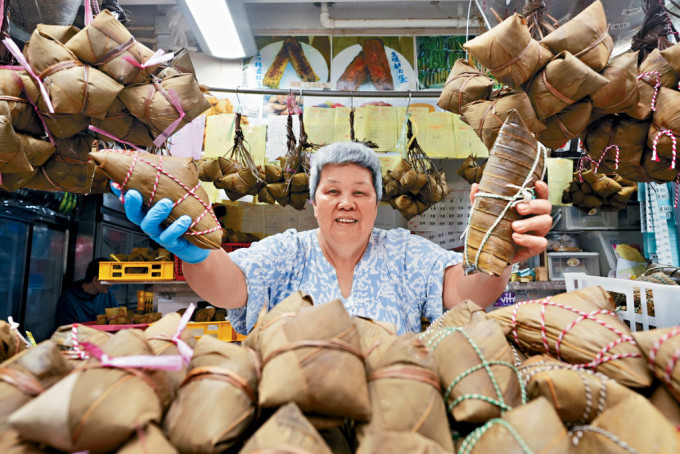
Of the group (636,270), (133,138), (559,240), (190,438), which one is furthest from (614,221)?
(190,438)

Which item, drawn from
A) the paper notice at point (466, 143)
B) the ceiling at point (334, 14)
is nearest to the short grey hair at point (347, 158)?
the paper notice at point (466, 143)

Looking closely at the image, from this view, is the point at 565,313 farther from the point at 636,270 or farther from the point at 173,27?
the point at 173,27

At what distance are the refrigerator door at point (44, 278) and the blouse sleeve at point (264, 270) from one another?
485 centimetres

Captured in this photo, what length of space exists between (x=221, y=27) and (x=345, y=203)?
4.15m

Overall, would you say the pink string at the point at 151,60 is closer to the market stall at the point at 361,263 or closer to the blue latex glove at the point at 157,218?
the market stall at the point at 361,263

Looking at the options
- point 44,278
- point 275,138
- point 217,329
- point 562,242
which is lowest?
point 217,329

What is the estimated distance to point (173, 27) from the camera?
5.66 metres

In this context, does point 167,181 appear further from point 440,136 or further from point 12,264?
point 12,264

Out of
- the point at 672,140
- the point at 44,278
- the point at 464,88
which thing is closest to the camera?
the point at 672,140

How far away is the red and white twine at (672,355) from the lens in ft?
2.59

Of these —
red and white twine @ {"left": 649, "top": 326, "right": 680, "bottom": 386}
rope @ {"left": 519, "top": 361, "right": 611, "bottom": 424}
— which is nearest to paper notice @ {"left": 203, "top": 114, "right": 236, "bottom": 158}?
rope @ {"left": 519, "top": 361, "right": 611, "bottom": 424}

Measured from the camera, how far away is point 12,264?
5.12 meters

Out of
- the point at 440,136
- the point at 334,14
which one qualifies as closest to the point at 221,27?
the point at 334,14

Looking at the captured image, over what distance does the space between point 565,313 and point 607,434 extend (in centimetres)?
32
